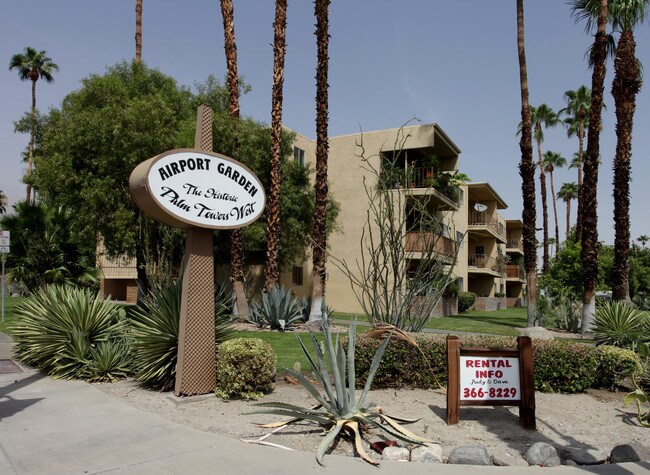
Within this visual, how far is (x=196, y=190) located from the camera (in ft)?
25.6

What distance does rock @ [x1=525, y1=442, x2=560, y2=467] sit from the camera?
516cm

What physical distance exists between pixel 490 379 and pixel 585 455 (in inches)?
55.3

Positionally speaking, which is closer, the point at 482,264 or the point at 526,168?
the point at 526,168

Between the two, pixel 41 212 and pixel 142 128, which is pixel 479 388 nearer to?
pixel 142 128

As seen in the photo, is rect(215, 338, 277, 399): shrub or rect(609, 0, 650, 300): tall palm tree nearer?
rect(215, 338, 277, 399): shrub

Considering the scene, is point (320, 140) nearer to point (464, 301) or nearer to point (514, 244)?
point (464, 301)

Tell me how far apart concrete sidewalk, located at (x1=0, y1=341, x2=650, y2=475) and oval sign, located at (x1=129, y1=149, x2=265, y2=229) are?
268 cm

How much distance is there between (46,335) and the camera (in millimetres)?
9383

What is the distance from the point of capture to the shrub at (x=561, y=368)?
8.13m

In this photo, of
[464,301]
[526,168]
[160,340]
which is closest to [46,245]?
[160,340]

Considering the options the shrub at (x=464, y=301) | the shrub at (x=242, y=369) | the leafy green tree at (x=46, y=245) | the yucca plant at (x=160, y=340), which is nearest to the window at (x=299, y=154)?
the leafy green tree at (x=46, y=245)

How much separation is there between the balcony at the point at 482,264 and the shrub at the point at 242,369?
111 feet

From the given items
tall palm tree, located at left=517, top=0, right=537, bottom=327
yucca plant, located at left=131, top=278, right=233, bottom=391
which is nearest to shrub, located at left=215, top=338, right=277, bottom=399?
yucca plant, located at left=131, top=278, right=233, bottom=391

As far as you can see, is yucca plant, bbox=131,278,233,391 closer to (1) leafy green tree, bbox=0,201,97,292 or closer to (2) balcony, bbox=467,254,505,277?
(1) leafy green tree, bbox=0,201,97,292
